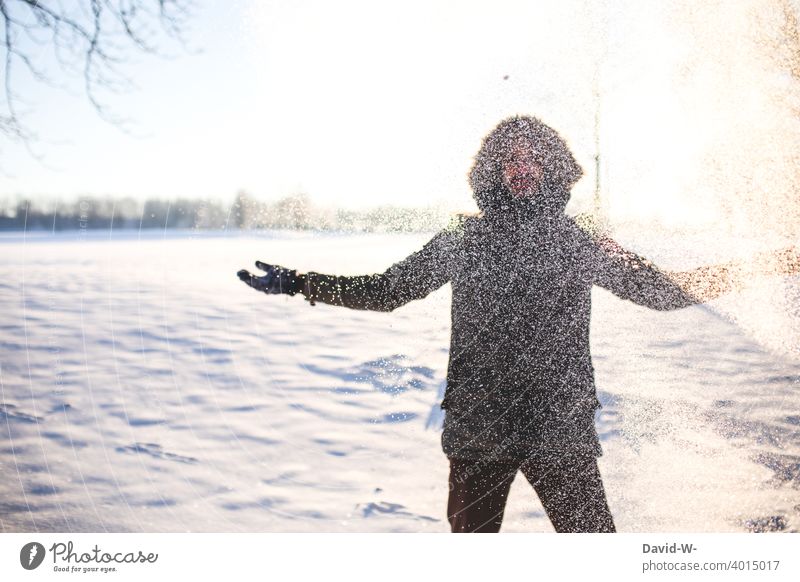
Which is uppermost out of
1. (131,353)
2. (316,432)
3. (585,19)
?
(585,19)

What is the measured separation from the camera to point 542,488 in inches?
34.4

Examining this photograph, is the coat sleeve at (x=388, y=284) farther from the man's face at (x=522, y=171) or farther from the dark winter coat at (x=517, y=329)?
the man's face at (x=522, y=171)

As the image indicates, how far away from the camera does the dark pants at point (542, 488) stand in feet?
2.81

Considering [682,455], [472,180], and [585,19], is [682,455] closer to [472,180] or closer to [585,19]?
[472,180]

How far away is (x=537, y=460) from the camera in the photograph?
0.87m

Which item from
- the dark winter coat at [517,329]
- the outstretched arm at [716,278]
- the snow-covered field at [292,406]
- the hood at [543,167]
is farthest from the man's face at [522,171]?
the snow-covered field at [292,406]

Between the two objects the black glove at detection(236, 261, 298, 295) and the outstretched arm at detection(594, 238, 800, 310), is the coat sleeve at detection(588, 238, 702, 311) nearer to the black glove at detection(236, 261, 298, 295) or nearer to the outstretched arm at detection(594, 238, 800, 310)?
the outstretched arm at detection(594, 238, 800, 310)

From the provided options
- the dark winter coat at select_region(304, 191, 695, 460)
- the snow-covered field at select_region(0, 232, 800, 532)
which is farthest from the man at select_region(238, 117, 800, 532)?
the snow-covered field at select_region(0, 232, 800, 532)

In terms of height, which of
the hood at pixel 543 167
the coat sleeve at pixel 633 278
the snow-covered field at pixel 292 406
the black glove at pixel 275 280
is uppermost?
the hood at pixel 543 167

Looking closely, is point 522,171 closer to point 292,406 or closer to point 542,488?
point 542,488

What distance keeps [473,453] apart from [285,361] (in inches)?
38.3

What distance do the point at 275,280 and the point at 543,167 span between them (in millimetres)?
551
